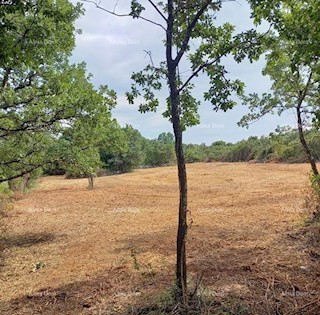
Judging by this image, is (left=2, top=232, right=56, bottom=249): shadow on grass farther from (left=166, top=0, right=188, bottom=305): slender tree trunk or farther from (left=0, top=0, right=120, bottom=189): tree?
(left=166, top=0, right=188, bottom=305): slender tree trunk

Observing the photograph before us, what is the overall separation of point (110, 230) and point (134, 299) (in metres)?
5.92

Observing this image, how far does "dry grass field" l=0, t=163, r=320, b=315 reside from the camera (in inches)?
207

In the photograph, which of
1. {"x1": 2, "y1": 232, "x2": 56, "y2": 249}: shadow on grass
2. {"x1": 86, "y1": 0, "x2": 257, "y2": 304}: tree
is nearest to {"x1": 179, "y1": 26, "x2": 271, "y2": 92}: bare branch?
{"x1": 86, "y1": 0, "x2": 257, "y2": 304}: tree

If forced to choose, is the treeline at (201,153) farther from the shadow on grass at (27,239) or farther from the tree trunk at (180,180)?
the tree trunk at (180,180)

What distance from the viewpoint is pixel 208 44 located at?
15.6 ft

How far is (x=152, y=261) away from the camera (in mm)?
7309

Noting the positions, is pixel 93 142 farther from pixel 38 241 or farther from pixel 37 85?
pixel 38 241

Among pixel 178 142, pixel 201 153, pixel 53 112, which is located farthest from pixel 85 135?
pixel 201 153

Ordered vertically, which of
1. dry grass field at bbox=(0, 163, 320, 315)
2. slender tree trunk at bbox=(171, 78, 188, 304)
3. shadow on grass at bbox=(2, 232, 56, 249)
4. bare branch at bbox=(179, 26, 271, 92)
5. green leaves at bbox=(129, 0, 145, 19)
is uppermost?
green leaves at bbox=(129, 0, 145, 19)

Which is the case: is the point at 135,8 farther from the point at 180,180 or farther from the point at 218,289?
the point at 218,289

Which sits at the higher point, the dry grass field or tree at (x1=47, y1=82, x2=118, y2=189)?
tree at (x1=47, y1=82, x2=118, y2=189)

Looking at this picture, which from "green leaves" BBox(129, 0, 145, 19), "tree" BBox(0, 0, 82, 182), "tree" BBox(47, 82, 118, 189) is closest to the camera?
"green leaves" BBox(129, 0, 145, 19)

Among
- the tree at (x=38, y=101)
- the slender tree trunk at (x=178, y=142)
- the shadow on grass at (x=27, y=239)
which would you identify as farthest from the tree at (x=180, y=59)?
the shadow on grass at (x=27, y=239)

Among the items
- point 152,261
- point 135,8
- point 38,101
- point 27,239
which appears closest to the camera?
point 135,8
